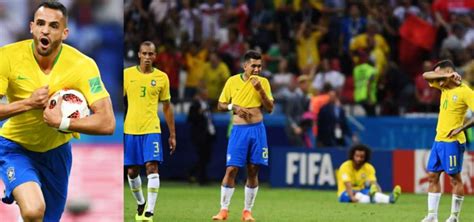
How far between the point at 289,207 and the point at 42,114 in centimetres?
905

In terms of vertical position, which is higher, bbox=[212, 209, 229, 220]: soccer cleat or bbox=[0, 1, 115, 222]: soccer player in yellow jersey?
bbox=[0, 1, 115, 222]: soccer player in yellow jersey

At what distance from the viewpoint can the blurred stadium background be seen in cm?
2211

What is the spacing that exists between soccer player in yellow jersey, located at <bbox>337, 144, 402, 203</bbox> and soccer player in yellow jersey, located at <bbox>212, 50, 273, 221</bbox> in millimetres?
3587

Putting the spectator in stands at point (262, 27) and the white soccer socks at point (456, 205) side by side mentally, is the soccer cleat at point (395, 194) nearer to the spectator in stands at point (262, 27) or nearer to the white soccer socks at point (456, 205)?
the white soccer socks at point (456, 205)

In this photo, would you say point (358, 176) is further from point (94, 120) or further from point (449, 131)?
point (94, 120)

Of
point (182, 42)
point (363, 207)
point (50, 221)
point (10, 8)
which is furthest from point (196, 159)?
point (50, 221)

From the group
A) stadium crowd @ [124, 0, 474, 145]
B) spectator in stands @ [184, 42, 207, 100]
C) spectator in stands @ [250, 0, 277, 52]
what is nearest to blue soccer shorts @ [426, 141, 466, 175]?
stadium crowd @ [124, 0, 474, 145]

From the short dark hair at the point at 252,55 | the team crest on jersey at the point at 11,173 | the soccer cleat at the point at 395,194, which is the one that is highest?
the short dark hair at the point at 252,55

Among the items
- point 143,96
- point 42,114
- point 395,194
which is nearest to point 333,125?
point 395,194

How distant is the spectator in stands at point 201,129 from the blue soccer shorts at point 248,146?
7.66 m

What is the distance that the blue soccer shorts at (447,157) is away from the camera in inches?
578

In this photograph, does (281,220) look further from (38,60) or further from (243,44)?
(243,44)

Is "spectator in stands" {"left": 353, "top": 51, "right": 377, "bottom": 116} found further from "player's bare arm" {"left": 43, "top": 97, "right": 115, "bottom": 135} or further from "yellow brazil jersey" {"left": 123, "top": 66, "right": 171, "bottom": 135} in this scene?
"player's bare arm" {"left": 43, "top": 97, "right": 115, "bottom": 135}

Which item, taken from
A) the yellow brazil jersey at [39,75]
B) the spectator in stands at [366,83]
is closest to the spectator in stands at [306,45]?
the spectator in stands at [366,83]
